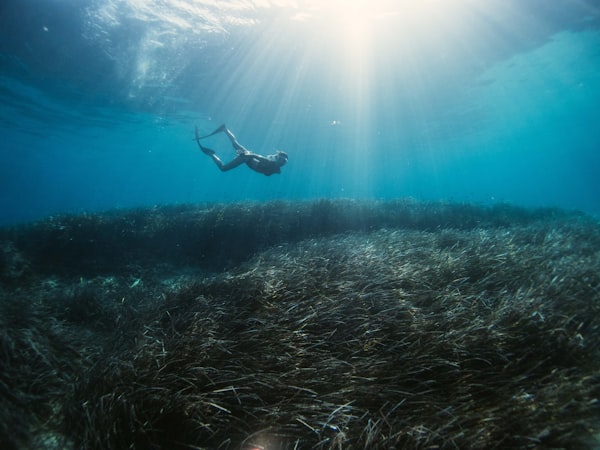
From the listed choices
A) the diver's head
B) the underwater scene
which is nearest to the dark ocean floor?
the underwater scene

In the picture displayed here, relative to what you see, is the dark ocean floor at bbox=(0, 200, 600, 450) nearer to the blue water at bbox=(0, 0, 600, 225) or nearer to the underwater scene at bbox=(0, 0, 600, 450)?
the underwater scene at bbox=(0, 0, 600, 450)

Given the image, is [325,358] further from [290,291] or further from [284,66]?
[284,66]

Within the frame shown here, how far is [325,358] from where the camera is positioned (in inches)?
114

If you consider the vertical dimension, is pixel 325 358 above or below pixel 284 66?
below

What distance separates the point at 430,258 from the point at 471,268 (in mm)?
831

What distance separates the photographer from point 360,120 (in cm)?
4472

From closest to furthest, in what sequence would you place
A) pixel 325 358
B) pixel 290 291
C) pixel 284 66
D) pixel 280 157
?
1. pixel 325 358
2. pixel 290 291
3. pixel 280 157
4. pixel 284 66

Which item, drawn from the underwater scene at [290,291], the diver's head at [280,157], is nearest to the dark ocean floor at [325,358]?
the underwater scene at [290,291]

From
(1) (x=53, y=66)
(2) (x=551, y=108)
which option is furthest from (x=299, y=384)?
(2) (x=551, y=108)

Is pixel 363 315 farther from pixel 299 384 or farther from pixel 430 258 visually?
pixel 430 258

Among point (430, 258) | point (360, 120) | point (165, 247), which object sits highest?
point (360, 120)

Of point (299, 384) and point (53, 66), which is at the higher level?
point (53, 66)

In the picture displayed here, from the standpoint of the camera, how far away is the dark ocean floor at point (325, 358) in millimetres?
2145

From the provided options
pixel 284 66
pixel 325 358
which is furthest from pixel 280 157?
pixel 284 66
